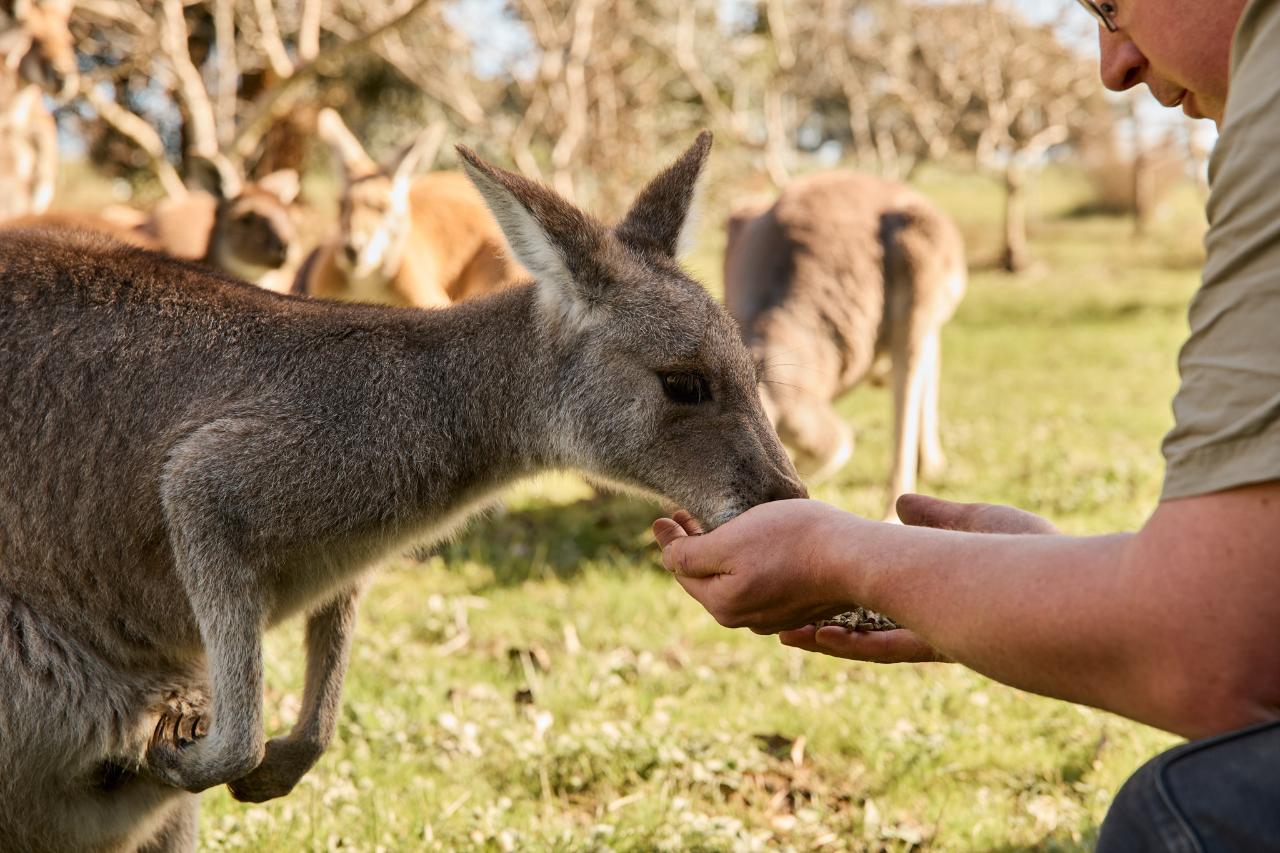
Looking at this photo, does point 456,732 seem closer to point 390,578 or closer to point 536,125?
point 390,578

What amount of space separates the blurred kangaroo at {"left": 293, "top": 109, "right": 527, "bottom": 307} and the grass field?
6.92 feet

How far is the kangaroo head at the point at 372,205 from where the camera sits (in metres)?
8.09

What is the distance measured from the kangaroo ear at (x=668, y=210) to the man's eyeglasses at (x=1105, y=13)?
1538 mm

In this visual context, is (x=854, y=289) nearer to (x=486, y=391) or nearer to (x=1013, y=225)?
(x=486, y=391)

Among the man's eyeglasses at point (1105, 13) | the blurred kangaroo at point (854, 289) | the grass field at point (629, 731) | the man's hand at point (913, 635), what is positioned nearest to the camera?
the man's eyeglasses at point (1105, 13)

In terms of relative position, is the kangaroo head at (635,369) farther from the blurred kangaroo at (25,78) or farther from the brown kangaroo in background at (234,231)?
the blurred kangaroo at (25,78)

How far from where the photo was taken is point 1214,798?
4.75 feet

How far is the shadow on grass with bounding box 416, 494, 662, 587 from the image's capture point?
5973mm

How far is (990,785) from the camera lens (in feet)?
12.2

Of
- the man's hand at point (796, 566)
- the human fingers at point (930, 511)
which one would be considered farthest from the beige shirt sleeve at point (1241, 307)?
the human fingers at point (930, 511)

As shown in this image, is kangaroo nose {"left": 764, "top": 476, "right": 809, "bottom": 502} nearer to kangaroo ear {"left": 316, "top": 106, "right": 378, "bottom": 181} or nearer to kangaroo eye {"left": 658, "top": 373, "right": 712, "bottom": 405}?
kangaroo eye {"left": 658, "top": 373, "right": 712, "bottom": 405}

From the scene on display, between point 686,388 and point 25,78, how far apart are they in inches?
257

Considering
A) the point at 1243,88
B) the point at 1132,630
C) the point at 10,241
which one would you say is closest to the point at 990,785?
the point at 1132,630

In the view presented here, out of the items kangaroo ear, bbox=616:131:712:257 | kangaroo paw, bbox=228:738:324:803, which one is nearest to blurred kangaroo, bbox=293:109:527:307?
kangaroo ear, bbox=616:131:712:257
